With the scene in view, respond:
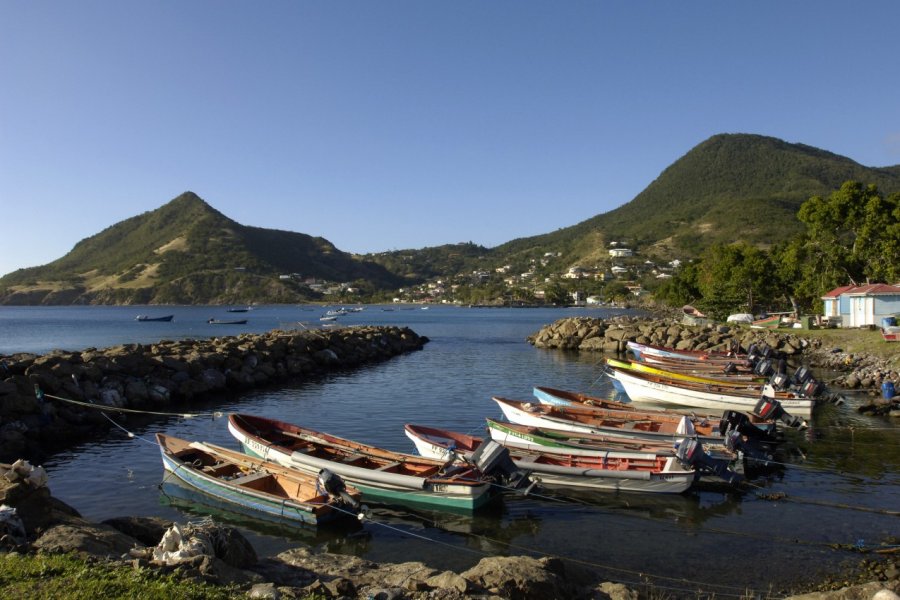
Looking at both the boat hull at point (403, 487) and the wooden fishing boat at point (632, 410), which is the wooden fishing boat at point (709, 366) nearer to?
the wooden fishing boat at point (632, 410)

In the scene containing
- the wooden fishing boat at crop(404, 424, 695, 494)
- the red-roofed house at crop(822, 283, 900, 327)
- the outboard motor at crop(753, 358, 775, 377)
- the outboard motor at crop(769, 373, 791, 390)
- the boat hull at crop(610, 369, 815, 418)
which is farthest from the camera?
the red-roofed house at crop(822, 283, 900, 327)

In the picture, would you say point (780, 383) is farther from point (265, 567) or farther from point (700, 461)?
point (265, 567)

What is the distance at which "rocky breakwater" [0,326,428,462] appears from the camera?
2175cm

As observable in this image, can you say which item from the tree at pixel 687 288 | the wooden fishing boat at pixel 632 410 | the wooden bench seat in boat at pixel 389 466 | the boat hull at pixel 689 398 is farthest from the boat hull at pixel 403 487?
the tree at pixel 687 288

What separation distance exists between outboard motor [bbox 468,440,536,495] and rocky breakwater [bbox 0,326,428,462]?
46.7ft

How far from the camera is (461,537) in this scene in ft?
44.1

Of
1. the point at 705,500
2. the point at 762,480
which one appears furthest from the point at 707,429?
the point at 705,500

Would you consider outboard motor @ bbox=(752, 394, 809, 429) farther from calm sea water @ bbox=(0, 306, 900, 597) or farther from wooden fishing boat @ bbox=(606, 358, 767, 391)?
wooden fishing boat @ bbox=(606, 358, 767, 391)

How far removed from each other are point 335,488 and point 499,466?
12.7 ft

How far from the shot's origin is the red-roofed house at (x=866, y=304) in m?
44.1

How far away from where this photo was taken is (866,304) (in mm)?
45812

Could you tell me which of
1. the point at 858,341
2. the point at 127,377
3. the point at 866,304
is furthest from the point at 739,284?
the point at 127,377

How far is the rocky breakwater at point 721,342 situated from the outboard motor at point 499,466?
23273 millimetres

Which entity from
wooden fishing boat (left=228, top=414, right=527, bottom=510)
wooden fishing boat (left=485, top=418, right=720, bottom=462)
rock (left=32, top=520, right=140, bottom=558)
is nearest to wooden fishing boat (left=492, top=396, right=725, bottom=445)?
wooden fishing boat (left=485, top=418, right=720, bottom=462)
